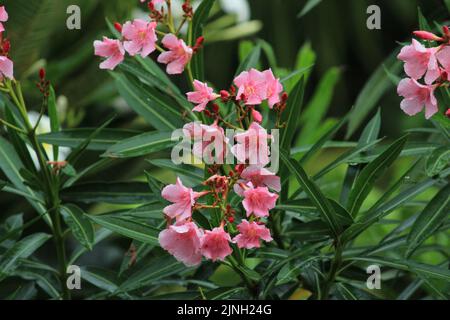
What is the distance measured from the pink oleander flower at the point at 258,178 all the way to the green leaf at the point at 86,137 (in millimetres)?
382

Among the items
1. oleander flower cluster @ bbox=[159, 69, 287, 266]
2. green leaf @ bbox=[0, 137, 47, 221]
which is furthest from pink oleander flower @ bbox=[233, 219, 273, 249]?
green leaf @ bbox=[0, 137, 47, 221]

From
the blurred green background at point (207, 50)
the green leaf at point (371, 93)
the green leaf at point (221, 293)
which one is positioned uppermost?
the blurred green background at point (207, 50)

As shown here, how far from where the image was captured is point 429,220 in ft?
4.04

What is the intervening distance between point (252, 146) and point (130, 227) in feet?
0.86

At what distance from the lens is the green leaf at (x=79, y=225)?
4.19ft

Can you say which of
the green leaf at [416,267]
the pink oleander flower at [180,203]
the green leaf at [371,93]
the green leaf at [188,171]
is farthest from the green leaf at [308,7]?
the pink oleander flower at [180,203]

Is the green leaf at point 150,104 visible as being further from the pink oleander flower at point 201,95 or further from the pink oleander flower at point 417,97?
the pink oleander flower at point 417,97

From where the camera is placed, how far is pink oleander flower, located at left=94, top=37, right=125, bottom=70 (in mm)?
1223

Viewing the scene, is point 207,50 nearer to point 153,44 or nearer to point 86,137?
point 86,137

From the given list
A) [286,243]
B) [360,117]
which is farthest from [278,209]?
[360,117]

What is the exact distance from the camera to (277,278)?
48.0 inches

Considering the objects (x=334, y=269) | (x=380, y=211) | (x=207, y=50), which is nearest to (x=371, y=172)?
(x=380, y=211)
